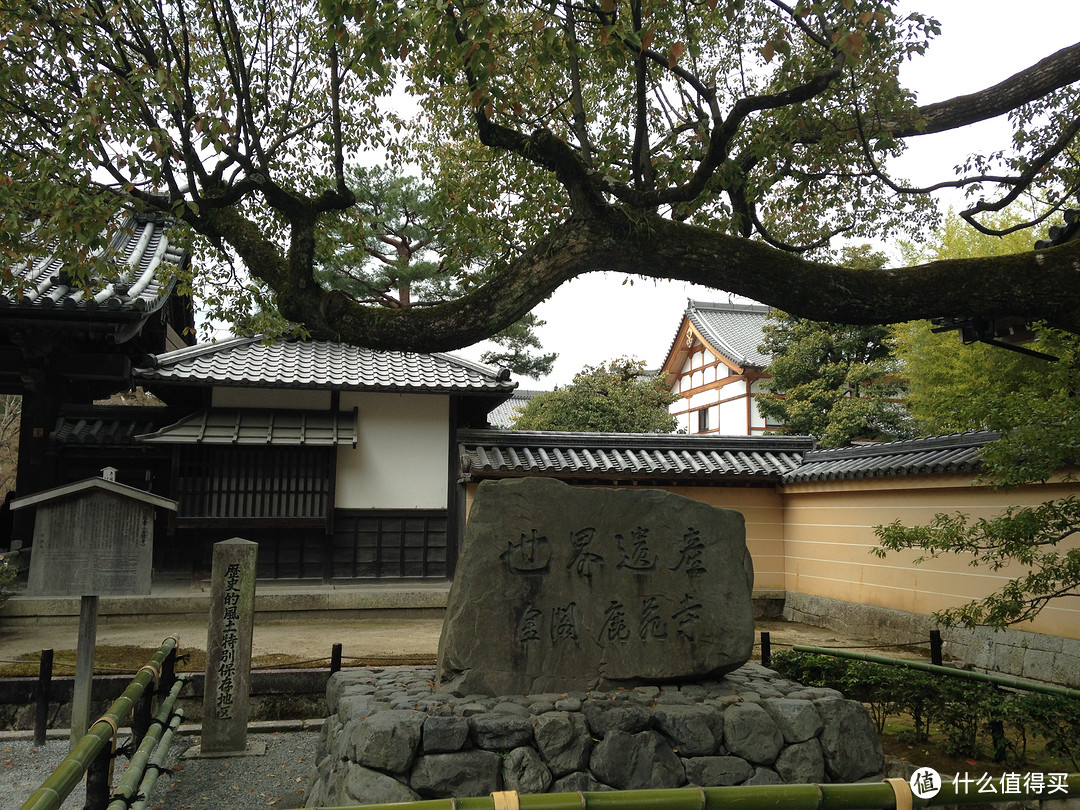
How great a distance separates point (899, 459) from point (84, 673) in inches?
384

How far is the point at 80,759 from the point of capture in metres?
3.23

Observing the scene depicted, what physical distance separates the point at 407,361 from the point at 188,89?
7665mm

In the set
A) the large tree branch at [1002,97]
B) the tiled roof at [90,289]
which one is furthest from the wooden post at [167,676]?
the large tree branch at [1002,97]

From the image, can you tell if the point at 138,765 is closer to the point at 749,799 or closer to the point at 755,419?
the point at 749,799

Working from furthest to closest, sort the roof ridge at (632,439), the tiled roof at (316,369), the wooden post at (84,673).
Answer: the roof ridge at (632,439), the tiled roof at (316,369), the wooden post at (84,673)

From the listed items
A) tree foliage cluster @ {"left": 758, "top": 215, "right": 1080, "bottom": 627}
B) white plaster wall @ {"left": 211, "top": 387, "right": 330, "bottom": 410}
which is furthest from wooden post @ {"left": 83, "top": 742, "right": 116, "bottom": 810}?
white plaster wall @ {"left": 211, "top": 387, "right": 330, "bottom": 410}

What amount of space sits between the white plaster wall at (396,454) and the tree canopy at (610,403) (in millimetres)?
8318

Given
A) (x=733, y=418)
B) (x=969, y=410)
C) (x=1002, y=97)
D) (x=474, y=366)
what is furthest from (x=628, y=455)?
(x=733, y=418)

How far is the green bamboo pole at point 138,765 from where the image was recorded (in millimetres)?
3895

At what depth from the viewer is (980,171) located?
26.3 ft

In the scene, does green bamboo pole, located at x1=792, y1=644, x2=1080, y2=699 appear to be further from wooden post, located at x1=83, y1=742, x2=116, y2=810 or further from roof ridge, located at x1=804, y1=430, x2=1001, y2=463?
wooden post, located at x1=83, y1=742, x2=116, y2=810

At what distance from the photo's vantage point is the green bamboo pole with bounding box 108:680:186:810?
3895 mm

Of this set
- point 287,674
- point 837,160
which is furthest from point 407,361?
point 837,160

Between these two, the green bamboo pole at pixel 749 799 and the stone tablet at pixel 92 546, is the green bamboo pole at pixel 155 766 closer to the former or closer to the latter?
the stone tablet at pixel 92 546
